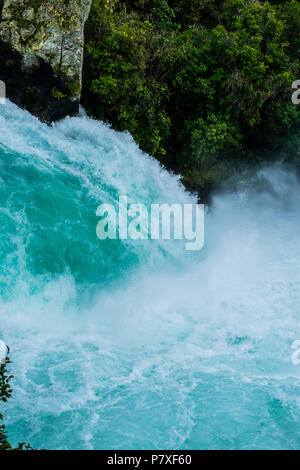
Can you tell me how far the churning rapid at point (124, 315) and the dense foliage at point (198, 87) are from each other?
1095 mm

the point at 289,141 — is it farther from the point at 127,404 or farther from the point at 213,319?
the point at 127,404

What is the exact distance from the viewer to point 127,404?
762cm

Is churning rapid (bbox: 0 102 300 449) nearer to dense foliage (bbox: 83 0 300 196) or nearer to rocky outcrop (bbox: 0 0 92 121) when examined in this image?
rocky outcrop (bbox: 0 0 92 121)

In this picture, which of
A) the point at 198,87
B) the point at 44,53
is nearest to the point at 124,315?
the point at 44,53

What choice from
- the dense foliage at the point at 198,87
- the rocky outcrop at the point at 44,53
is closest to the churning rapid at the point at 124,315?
the rocky outcrop at the point at 44,53

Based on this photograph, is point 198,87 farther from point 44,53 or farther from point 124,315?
point 124,315

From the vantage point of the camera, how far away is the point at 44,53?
1143cm

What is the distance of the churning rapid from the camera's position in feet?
23.9

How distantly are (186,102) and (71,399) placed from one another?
10.1 meters

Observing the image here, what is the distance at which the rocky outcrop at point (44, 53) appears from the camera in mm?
11180

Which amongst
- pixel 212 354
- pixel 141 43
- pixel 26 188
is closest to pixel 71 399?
pixel 212 354

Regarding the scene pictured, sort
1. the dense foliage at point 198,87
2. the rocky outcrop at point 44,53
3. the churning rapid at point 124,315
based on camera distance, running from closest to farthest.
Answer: the churning rapid at point 124,315 → the rocky outcrop at point 44,53 → the dense foliage at point 198,87

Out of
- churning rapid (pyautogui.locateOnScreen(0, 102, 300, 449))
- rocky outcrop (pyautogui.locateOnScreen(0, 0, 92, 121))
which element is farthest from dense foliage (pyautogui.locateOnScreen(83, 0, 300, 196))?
churning rapid (pyautogui.locateOnScreen(0, 102, 300, 449))

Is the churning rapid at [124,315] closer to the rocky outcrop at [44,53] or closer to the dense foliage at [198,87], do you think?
the rocky outcrop at [44,53]
